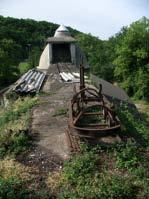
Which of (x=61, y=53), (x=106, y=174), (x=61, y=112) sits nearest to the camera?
(x=106, y=174)

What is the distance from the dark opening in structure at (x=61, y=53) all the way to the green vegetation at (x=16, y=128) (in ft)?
52.3

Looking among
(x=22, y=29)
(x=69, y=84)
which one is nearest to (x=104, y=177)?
(x=69, y=84)

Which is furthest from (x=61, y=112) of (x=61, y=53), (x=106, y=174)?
(x=61, y=53)

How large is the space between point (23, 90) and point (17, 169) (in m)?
10.1

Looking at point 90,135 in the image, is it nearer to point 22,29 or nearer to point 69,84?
point 69,84

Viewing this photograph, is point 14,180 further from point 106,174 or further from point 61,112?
point 61,112

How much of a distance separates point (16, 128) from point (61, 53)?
71.8 ft

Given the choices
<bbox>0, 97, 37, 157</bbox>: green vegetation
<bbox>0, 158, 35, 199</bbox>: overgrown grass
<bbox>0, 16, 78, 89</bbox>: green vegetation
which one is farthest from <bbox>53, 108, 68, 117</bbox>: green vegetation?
<bbox>0, 16, 78, 89</bbox>: green vegetation

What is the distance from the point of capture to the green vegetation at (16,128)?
456 inches

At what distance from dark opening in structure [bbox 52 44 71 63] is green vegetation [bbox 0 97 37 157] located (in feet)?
52.3

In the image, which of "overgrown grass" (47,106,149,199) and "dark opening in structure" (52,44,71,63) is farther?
"dark opening in structure" (52,44,71,63)

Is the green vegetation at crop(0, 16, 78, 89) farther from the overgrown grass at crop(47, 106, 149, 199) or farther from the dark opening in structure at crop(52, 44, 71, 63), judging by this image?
the overgrown grass at crop(47, 106, 149, 199)

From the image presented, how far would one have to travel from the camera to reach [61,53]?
3519cm

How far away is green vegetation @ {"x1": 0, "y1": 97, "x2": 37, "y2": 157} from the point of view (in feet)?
38.0
